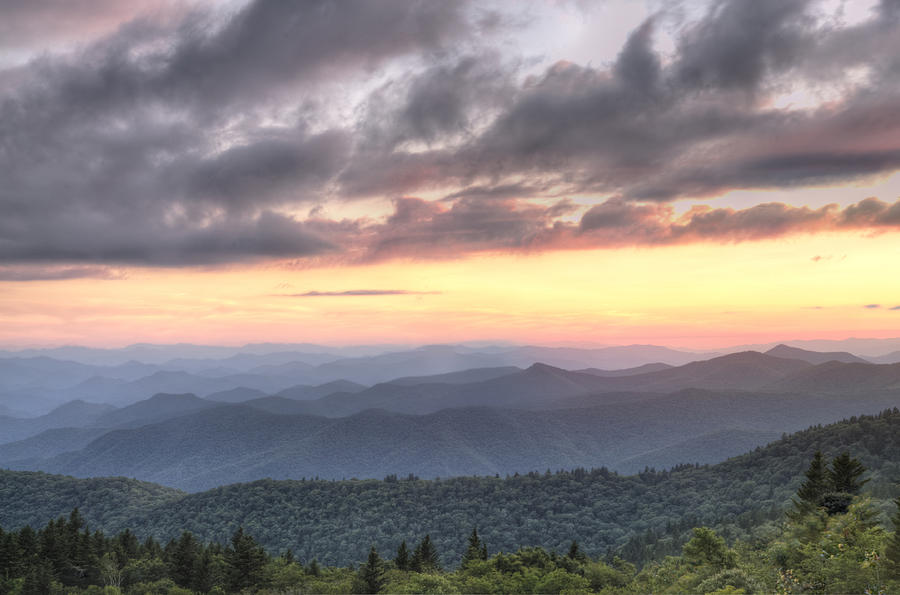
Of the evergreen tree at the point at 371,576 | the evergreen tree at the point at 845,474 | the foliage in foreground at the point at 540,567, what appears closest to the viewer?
the foliage in foreground at the point at 540,567

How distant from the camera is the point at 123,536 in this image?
94375mm

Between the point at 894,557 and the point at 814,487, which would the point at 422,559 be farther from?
the point at 894,557

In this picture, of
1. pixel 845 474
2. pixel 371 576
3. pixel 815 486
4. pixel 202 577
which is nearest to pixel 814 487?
pixel 815 486

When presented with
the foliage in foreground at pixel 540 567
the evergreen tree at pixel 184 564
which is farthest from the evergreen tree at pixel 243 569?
the evergreen tree at pixel 184 564

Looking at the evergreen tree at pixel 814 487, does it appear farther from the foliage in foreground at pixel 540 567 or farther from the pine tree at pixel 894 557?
the pine tree at pixel 894 557

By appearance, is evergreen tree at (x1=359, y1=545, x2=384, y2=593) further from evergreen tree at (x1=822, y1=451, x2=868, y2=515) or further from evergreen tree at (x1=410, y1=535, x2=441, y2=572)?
evergreen tree at (x1=822, y1=451, x2=868, y2=515)

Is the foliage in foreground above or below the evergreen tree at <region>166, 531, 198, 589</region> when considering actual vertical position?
above

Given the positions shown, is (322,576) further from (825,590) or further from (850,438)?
(850,438)

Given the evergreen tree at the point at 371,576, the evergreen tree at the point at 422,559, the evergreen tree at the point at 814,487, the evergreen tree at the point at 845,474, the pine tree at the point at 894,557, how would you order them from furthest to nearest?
the evergreen tree at the point at 422,559, the evergreen tree at the point at 371,576, the evergreen tree at the point at 814,487, the evergreen tree at the point at 845,474, the pine tree at the point at 894,557

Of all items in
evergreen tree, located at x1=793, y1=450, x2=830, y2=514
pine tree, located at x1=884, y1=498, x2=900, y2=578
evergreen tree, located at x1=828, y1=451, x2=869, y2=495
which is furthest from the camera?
evergreen tree, located at x1=793, y1=450, x2=830, y2=514

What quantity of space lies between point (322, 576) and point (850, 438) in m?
179

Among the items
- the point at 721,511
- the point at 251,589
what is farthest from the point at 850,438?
the point at 251,589


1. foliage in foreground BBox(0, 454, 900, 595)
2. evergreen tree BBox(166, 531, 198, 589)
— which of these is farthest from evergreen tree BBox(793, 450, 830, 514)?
evergreen tree BBox(166, 531, 198, 589)

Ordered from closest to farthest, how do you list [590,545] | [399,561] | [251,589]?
1. [251,589]
2. [399,561]
3. [590,545]
